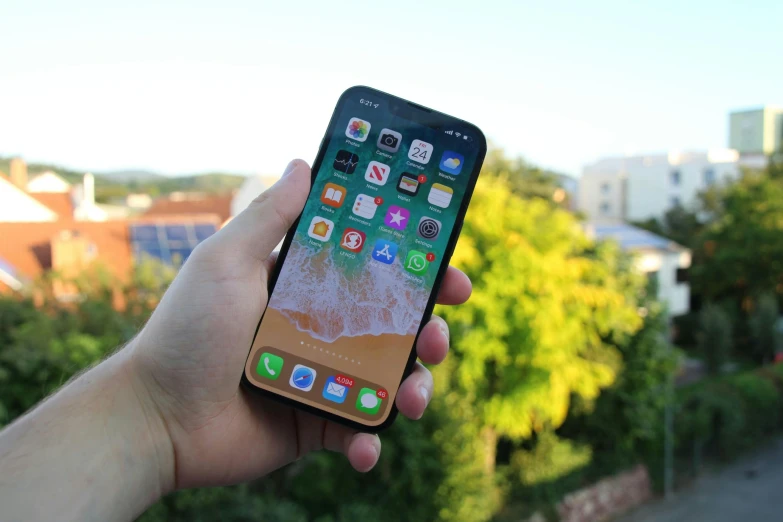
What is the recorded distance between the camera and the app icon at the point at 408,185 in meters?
1.92

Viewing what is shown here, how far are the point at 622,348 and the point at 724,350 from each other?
11630mm

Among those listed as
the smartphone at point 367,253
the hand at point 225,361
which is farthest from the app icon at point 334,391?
the hand at point 225,361

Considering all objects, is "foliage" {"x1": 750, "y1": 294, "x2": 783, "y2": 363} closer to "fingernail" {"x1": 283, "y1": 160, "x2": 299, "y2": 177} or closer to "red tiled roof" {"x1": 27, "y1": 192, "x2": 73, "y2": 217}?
"red tiled roof" {"x1": 27, "y1": 192, "x2": 73, "y2": 217}

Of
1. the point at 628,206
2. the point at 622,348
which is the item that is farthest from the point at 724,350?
the point at 628,206

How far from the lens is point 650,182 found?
125 ft

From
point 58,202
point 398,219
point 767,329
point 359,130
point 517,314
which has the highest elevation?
point 58,202

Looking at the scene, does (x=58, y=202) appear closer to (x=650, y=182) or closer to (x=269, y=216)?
(x=269, y=216)

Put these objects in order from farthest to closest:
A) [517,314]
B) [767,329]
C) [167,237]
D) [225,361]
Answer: [767,329] → [167,237] → [517,314] → [225,361]

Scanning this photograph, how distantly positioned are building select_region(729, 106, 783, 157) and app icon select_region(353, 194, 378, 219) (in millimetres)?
53871

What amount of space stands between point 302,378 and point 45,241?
9.54m

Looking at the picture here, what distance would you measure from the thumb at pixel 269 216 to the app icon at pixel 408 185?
0.88ft

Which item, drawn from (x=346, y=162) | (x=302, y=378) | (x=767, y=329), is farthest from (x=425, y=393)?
(x=767, y=329)

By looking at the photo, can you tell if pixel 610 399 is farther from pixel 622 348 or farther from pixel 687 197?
pixel 687 197

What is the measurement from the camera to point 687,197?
37.5 metres
